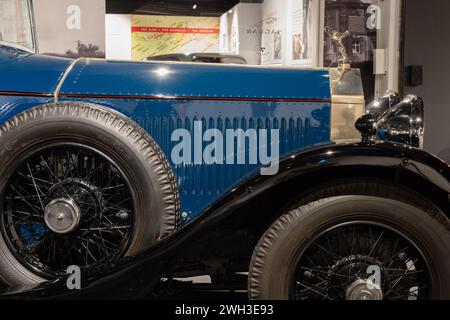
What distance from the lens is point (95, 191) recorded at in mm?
2219

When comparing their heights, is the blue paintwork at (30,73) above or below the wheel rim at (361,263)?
above

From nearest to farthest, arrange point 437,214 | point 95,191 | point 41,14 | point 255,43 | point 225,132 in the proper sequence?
point 437,214 < point 95,191 < point 225,132 < point 41,14 < point 255,43

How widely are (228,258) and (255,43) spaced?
4.42 meters

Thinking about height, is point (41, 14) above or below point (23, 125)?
above

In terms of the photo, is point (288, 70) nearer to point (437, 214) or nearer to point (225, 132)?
point (225, 132)

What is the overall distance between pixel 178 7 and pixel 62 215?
485 cm

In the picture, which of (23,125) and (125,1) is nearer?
(23,125)

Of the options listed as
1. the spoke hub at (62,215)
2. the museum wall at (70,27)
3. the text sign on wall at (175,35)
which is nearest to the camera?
the spoke hub at (62,215)

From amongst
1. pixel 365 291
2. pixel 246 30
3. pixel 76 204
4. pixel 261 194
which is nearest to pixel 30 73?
pixel 76 204

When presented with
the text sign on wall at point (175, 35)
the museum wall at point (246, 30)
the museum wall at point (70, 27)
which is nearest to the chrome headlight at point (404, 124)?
the museum wall at point (70, 27)

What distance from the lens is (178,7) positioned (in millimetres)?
6496

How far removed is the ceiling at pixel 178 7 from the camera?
20.6ft

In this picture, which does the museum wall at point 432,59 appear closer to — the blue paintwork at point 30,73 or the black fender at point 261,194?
the black fender at point 261,194
